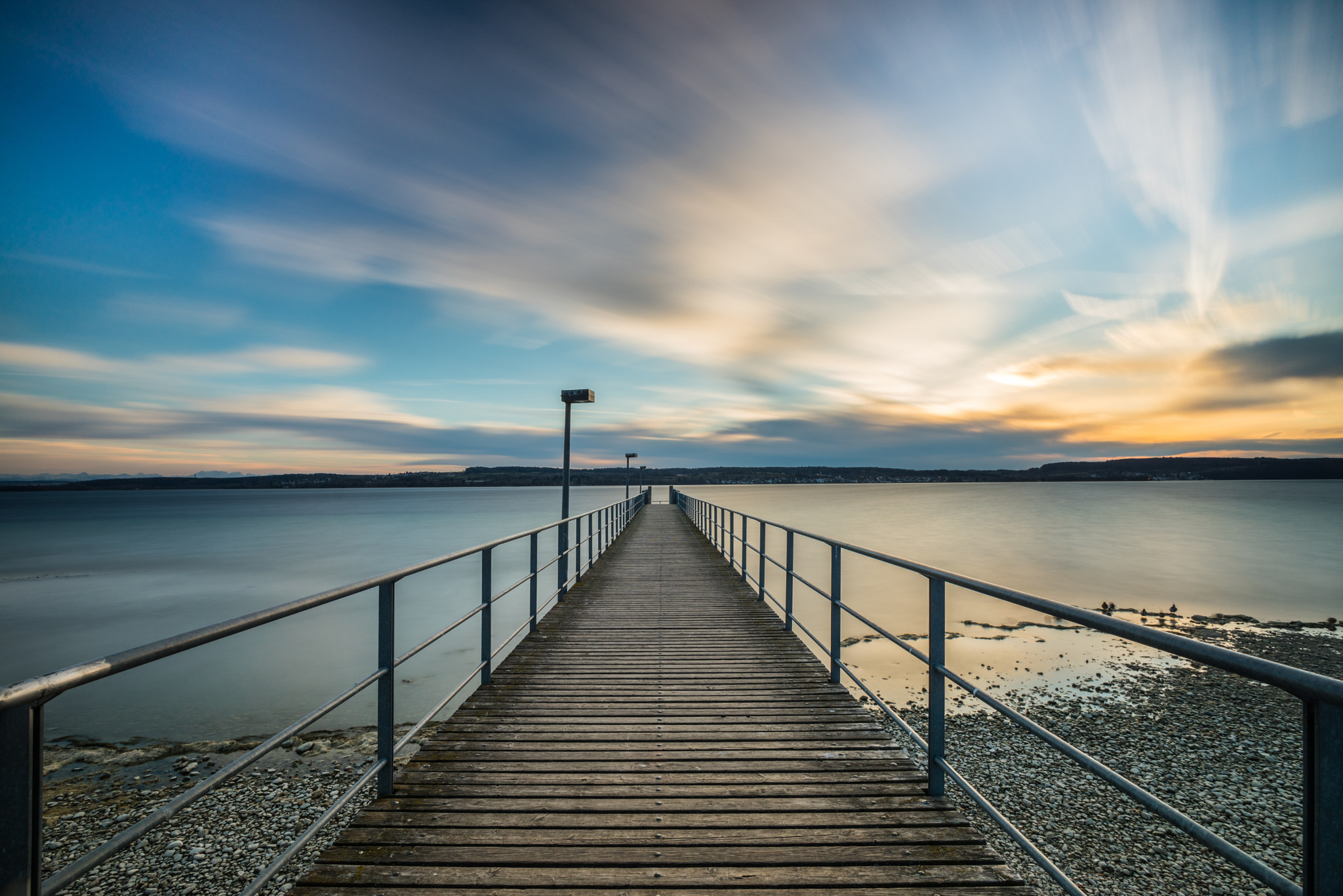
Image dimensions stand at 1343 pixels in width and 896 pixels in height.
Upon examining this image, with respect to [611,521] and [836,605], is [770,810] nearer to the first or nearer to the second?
[836,605]

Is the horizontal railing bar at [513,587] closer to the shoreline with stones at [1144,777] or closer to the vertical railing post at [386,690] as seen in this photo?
the vertical railing post at [386,690]

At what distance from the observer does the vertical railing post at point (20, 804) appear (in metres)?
1.07

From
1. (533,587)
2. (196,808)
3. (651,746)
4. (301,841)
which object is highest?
(533,587)

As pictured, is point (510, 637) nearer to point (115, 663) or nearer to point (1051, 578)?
point (115, 663)

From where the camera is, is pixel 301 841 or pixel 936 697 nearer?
pixel 301 841

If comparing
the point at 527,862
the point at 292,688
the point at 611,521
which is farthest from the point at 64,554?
the point at 527,862

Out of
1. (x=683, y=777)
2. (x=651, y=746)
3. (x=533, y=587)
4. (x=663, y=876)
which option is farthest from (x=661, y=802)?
(x=533, y=587)

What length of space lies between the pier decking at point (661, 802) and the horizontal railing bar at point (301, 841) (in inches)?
7.3

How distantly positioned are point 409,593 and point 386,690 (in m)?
21.1

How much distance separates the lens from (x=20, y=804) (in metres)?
1.10

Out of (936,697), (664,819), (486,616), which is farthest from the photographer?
(486,616)

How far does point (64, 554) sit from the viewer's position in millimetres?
37344

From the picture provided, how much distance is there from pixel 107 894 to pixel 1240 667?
7.55 meters

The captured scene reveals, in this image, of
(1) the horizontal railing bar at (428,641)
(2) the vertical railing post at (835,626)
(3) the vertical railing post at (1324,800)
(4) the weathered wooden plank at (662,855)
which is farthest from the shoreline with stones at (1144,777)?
(1) the horizontal railing bar at (428,641)
